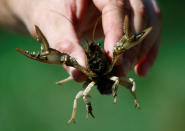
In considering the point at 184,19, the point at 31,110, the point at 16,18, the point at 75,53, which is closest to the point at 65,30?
the point at 75,53

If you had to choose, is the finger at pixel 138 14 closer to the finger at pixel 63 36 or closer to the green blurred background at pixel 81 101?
the finger at pixel 63 36

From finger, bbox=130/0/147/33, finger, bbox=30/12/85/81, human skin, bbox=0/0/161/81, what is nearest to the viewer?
finger, bbox=30/12/85/81

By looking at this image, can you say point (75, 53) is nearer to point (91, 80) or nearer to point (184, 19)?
point (91, 80)

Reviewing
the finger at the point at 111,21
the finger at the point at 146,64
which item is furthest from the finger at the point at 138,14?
the finger at the point at 146,64

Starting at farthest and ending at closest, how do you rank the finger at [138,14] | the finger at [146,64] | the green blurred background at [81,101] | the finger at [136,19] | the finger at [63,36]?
the green blurred background at [81,101], the finger at [146,64], the finger at [138,14], the finger at [136,19], the finger at [63,36]

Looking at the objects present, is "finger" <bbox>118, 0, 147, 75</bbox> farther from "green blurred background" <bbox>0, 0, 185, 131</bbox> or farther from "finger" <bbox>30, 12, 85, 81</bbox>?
"green blurred background" <bbox>0, 0, 185, 131</bbox>

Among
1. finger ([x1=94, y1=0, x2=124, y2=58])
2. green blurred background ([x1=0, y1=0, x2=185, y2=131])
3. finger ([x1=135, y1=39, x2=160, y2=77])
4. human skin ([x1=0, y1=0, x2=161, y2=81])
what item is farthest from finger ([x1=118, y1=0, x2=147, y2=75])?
green blurred background ([x1=0, y1=0, x2=185, y2=131])
